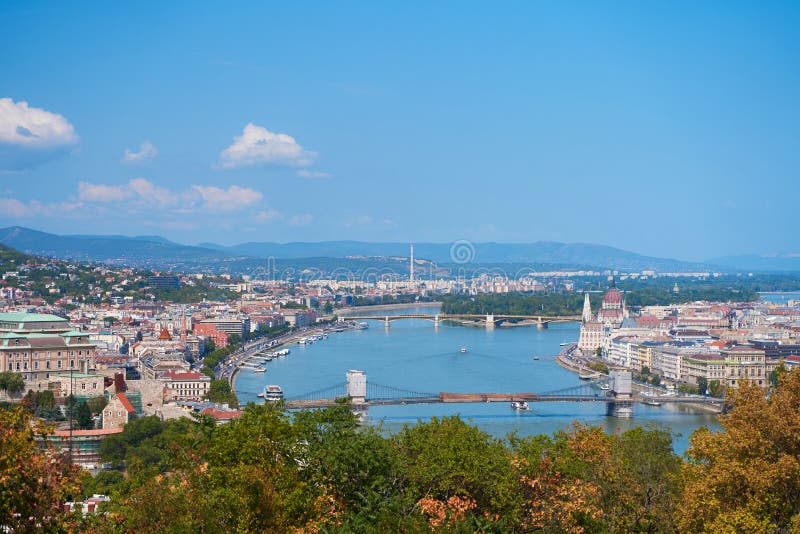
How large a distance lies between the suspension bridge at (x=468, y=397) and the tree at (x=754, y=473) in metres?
12.0

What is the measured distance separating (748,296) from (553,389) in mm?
36728

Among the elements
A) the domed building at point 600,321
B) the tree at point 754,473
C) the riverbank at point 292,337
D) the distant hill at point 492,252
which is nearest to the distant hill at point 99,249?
the distant hill at point 492,252

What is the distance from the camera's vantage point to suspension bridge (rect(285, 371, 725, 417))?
1784 cm

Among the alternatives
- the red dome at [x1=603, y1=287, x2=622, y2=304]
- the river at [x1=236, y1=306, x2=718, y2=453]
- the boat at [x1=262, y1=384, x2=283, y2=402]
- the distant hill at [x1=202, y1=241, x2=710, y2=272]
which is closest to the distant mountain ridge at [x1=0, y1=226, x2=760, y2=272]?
the distant hill at [x1=202, y1=241, x2=710, y2=272]

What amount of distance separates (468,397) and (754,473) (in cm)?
1347

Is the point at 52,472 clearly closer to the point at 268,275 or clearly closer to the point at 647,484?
the point at 647,484

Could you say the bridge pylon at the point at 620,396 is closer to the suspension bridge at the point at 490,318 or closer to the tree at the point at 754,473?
the tree at the point at 754,473

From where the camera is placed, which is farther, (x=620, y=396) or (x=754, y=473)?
(x=620, y=396)

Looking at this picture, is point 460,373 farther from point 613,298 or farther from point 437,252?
point 437,252

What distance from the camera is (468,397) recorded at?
60.7 feet

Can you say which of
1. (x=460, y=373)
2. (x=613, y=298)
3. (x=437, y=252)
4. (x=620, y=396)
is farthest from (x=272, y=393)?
(x=437, y=252)

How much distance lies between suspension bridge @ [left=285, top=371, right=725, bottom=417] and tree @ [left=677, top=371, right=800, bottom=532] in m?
12.0

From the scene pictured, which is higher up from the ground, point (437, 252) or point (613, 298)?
point (437, 252)

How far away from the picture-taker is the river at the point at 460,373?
55.0ft
